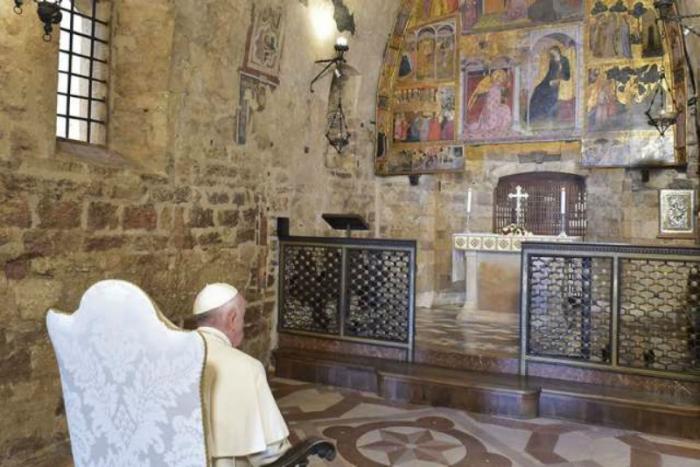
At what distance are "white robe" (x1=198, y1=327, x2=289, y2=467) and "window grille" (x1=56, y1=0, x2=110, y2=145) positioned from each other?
3.13m

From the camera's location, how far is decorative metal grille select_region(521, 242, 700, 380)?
4.61 m

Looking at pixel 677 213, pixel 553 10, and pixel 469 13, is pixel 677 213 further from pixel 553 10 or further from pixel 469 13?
pixel 469 13

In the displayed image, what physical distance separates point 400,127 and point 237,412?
7468 millimetres

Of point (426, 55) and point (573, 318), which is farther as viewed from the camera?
point (426, 55)

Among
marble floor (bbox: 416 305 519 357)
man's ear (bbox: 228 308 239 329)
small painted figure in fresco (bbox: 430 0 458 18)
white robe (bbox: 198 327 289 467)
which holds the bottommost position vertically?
marble floor (bbox: 416 305 519 357)

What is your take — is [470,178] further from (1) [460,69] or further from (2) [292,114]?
(2) [292,114]

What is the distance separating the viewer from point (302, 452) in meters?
2.05

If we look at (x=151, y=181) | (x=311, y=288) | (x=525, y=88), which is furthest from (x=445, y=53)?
(x=151, y=181)

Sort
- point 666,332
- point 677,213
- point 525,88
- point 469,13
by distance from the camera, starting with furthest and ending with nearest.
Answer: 1. point 469,13
2. point 525,88
3. point 677,213
4. point 666,332

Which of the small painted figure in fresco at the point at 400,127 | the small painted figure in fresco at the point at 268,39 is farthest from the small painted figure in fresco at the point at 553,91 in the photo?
the small painted figure in fresco at the point at 268,39

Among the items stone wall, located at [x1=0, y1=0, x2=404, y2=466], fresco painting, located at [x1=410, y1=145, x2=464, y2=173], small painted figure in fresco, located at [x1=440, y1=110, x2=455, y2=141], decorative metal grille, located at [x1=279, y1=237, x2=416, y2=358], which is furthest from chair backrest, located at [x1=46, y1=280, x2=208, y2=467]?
small painted figure in fresco, located at [x1=440, y1=110, x2=455, y2=141]

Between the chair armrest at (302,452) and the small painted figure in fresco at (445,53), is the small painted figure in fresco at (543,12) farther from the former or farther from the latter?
the chair armrest at (302,452)

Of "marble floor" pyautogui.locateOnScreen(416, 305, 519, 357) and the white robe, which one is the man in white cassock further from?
"marble floor" pyautogui.locateOnScreen(416, 305, 519, 357)

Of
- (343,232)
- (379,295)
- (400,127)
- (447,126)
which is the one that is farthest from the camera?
(400,127)
